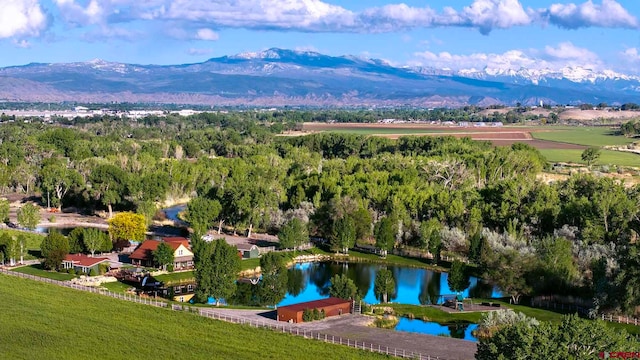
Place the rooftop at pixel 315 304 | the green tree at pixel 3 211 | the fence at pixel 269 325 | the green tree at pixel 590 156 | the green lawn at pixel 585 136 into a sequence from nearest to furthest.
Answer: the fence at pixel 269 325 < the rooftop at pixel 315 304 < the green tree at pixel 3 211 < the green tree at pixel 590 156 < the green lawn at pixel 585 136

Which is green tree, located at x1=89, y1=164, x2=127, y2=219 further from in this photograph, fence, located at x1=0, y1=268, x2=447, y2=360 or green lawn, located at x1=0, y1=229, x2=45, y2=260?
fence, located at x1=0, y1=268, x2=447, y2=360

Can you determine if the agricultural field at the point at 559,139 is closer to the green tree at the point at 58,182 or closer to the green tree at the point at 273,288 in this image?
the green tree at the point at 58,182

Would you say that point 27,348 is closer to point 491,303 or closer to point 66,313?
point 66,313

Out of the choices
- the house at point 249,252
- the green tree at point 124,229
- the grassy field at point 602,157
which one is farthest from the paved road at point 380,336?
the grassy field at point 602,157

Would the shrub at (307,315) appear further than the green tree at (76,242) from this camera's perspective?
No

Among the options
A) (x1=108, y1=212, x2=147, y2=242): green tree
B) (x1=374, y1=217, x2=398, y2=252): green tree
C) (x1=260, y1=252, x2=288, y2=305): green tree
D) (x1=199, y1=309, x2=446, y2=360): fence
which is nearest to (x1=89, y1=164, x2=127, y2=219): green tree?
(x1=108, y1=212, x2=147, y2=242): green tree

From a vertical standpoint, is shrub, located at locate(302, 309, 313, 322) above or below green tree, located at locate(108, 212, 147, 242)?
below
